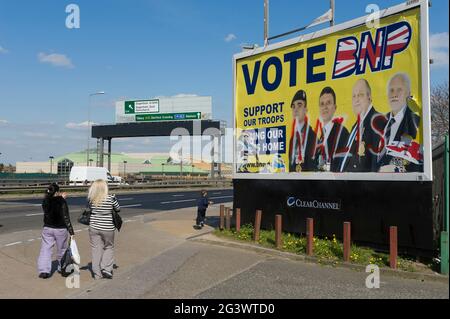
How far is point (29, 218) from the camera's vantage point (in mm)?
18672

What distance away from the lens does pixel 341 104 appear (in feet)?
35.0

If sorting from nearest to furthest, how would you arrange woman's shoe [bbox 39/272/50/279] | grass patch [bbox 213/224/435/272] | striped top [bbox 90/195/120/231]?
1. striped top [bbox 90/195/120/231]
2. woman's shoe [bbox 39/272/50/279]
3. grass patch [bbox 213/224/435/272]

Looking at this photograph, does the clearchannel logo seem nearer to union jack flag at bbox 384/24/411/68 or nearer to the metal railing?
union jack flag at bbox 384/24/411/68

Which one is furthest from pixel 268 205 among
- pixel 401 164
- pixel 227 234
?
pixel 401 164

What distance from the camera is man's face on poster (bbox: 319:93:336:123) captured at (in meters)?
10.9

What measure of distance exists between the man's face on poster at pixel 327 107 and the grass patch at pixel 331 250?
105 inches

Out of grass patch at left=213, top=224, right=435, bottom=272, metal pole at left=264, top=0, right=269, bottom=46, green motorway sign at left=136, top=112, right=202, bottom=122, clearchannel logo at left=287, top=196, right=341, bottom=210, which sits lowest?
grass patch at left=213, top=224, right=435, bottom=272

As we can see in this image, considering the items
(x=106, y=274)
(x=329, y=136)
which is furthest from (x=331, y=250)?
(x=106, y=274)

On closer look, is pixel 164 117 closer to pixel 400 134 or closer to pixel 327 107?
pixel 327 107

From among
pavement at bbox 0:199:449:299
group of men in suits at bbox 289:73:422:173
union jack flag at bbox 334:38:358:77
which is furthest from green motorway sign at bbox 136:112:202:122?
union jack flag at bbox 334:38:358:77

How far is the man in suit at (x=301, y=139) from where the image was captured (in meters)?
11.4

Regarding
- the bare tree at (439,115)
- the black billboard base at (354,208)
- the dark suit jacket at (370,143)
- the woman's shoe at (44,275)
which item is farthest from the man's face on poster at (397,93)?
the bare tree at (439,115)
